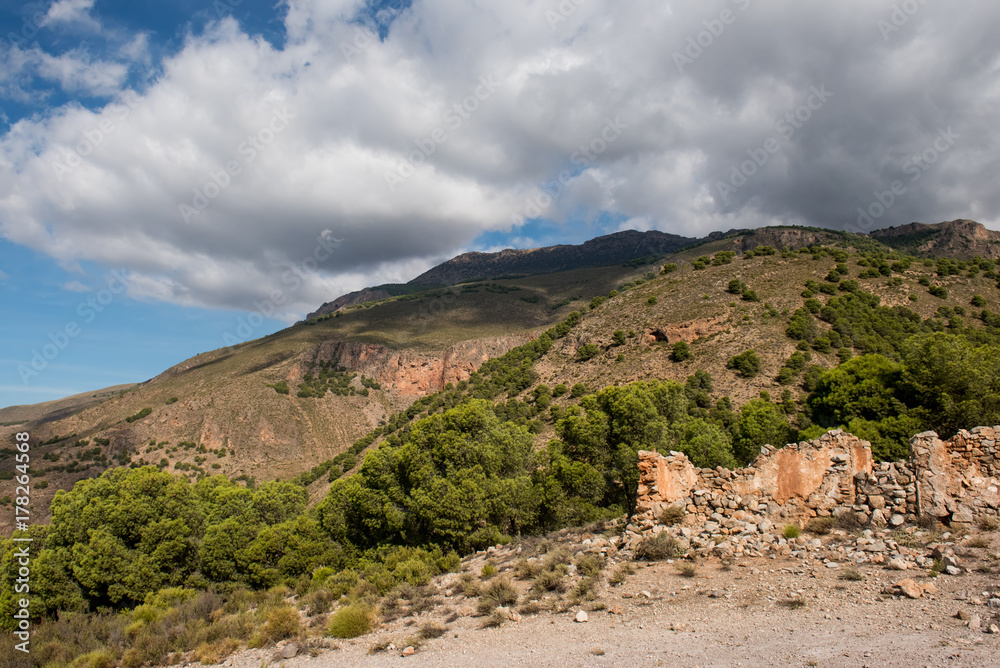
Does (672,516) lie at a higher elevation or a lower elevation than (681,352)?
lower

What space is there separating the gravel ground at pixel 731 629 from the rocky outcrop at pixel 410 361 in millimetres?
79396

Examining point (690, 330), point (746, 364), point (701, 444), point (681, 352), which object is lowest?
point (701, 444)

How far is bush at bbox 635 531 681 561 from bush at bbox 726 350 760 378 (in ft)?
98.9

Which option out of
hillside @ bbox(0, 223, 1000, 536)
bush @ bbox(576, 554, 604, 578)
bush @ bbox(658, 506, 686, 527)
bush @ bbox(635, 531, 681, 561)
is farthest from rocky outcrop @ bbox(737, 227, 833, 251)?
bush @ bbox(576, 554, 604, 578)

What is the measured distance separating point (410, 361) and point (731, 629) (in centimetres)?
8664

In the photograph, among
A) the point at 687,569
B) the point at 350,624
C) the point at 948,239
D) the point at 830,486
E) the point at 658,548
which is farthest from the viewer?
the point at 948,239

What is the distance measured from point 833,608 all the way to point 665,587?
2896 mm

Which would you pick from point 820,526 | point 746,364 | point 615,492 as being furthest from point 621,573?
point 746,364

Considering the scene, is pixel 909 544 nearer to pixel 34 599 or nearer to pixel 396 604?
pixel 396 604

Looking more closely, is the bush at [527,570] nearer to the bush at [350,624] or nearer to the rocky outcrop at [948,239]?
the bush at [350,624]

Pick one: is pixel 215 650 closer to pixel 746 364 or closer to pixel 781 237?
pixel 746 364

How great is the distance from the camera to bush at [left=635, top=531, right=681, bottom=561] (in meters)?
11.1

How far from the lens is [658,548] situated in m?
11.2

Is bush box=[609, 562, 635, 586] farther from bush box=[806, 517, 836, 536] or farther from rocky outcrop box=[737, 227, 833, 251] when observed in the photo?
rocky outcrop box=[737, 227, 833, 251]
